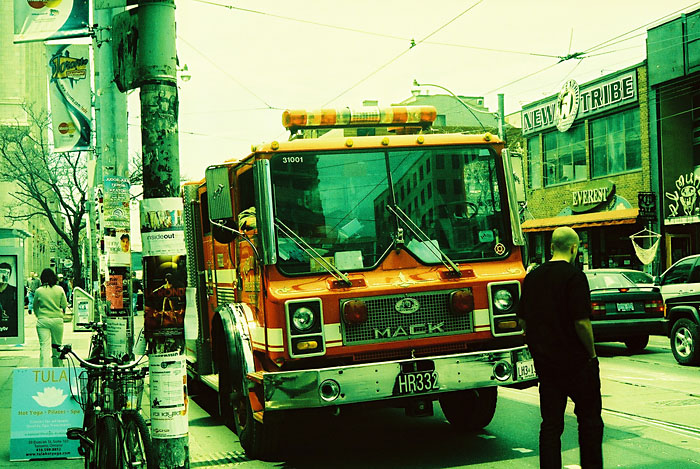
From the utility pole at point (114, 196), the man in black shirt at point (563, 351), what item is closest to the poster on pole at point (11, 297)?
the utility pole at point (114, 196)

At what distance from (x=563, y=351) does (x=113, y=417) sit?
3113mm

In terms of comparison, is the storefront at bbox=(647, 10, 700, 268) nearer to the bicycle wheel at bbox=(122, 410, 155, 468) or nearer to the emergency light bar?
the emergency light bar

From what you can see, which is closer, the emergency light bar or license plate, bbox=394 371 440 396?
license plate, bbox=394 371 440 396

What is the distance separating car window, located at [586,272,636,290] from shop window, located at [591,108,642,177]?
587 inches

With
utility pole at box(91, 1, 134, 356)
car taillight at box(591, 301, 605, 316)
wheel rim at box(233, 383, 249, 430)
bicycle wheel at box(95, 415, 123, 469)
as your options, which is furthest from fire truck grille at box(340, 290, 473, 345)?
car taillight at box(591, 301, 605, 316)

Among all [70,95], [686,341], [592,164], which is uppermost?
[70,95]

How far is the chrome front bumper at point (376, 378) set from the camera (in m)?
6.36

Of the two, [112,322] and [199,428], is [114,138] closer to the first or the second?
[112,322]

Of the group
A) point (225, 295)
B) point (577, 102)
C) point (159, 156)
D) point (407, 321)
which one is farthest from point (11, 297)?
point (577, 102)

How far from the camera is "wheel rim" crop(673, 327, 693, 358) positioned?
1258 cm

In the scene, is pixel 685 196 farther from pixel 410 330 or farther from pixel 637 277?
pixel 410 330

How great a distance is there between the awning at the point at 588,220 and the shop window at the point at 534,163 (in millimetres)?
1930

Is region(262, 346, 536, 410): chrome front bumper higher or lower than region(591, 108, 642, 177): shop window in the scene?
→ lower

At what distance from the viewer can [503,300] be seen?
7141 millimetres
